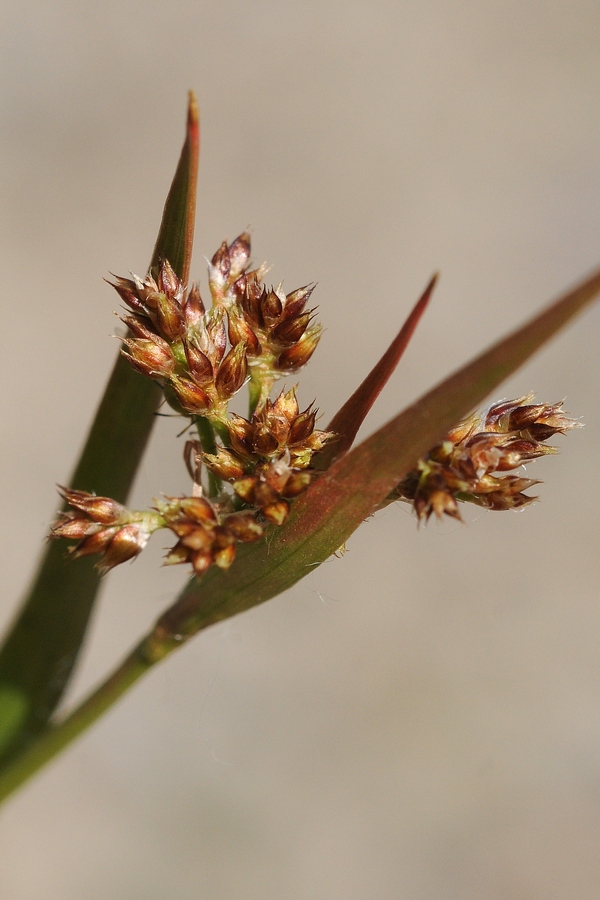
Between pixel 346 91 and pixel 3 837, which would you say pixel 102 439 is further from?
pixel 346 91

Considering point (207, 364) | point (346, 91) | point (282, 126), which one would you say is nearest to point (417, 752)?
point (207, 364)

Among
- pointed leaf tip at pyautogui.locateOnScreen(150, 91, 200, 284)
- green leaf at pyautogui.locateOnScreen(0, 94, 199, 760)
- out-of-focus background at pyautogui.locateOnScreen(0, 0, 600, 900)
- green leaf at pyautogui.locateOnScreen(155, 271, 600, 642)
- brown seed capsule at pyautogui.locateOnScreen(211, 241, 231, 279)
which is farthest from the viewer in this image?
out-of-focus background at pyautogui.locateOnScreen(0, 0, 600, 900)

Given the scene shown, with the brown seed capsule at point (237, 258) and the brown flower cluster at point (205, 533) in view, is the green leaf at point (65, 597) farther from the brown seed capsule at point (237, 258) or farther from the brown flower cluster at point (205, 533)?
the brown flower cluster at point (205, 533)

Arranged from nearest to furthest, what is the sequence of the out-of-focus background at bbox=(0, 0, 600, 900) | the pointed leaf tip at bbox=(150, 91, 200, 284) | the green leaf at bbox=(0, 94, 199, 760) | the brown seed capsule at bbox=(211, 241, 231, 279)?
the pointed leaf tip at bbox=(150, 91, 200, 284), the brown seed capsule at bbox=(211, 241, 231, 279), the green leaf at bbox=(0, 94, 199, 760), the out-of-focus background at bbox=(0, 0, 600, 900)

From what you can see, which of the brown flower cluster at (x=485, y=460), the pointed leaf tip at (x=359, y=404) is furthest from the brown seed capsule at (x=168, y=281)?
the brown flower cluster at (x=485, y=460)

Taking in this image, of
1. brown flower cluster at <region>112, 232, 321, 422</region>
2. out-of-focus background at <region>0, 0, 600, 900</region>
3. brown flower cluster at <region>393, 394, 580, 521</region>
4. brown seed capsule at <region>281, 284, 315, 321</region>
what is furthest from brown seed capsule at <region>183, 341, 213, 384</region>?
out-of-focus background at <region>0, 0, 600, 900</region>

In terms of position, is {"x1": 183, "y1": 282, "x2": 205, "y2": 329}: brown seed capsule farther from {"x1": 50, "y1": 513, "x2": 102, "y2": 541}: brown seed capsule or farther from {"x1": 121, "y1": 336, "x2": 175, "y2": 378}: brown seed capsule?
{"x1": 50, "y1": 513, "x2": 102, "y2": 541}: brown seed capsule

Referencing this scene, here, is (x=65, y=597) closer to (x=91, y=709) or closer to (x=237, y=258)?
(x=91, y=709)

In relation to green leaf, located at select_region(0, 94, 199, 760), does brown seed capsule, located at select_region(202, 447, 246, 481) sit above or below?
above
